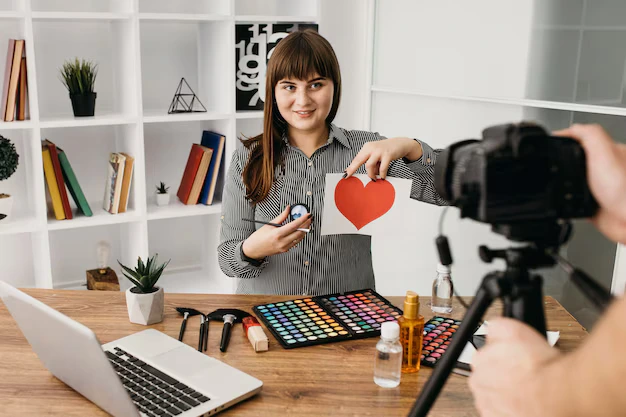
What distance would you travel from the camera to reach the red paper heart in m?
1.67

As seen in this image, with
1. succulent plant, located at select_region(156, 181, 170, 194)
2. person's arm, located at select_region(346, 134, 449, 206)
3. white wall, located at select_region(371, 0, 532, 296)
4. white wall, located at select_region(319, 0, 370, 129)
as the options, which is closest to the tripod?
person's arm, located at select_region(346, 134, 449, 206)

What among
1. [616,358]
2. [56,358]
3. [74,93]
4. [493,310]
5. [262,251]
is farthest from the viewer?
[74,93]

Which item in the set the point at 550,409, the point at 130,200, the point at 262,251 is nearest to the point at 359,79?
the point at 130,200

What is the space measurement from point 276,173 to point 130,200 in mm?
1259

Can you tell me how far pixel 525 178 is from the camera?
2.34 feet

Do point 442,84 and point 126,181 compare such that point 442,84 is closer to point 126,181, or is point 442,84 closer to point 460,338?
point 126,181

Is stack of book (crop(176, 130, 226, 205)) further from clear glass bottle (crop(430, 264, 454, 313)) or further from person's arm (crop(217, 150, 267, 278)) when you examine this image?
clear glass bottle (crop(430, 264, 454, 313))

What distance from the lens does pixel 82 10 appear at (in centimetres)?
287

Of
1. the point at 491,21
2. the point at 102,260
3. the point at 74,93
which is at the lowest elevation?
the point at 102,260

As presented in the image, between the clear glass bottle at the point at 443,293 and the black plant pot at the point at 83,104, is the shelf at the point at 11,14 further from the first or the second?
the clear glass bottle at the point at 443,293

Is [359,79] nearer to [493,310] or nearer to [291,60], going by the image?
[291,60]

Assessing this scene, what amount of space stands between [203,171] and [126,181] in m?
0.37

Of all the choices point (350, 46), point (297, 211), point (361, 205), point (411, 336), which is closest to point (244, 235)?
point (297, 211)

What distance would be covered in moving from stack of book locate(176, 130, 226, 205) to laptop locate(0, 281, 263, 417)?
1.73 meters
